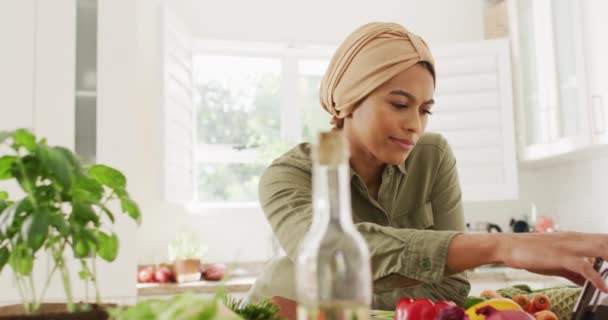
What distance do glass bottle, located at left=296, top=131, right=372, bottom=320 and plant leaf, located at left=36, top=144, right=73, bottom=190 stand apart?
233 millimetres

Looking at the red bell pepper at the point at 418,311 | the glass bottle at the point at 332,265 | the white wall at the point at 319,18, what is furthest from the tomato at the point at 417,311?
the white wall at the point at 319,18

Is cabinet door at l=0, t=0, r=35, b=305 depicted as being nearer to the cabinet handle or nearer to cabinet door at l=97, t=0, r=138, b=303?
cabinet door at l=97, t=0, r=138, b=303

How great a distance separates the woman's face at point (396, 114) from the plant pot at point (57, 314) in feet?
2.72

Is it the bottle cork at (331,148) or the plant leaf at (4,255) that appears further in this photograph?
the plant leaf at (4,255)

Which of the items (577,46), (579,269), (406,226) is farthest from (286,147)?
(579,269)

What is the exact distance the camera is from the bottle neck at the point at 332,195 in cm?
52

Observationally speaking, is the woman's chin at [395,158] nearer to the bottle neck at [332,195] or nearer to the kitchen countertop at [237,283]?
the bottle neck at [332,195]

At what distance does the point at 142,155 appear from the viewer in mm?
3768

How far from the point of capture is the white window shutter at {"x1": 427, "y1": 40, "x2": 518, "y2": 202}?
154 inches

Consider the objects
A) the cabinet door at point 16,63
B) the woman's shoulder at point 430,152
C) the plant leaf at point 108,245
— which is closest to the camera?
the plant leaf at point 108,245

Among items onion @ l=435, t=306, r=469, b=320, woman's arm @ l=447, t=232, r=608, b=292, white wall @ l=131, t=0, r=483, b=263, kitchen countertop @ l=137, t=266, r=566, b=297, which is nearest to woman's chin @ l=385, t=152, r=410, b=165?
woman's arm @ l=447, t=232, r=608, b=292

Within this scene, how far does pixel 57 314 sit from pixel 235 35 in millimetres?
3614

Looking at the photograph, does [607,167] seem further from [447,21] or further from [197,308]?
[197,308]

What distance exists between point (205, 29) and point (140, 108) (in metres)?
0.68
